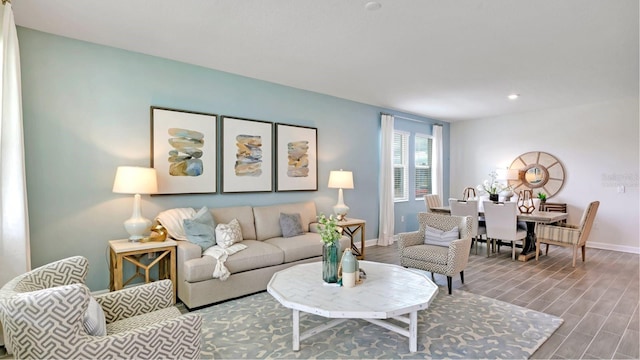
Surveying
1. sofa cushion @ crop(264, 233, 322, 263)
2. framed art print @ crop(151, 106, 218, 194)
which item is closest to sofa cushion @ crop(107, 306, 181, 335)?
sofa cushion @ crop(264, 233, 322, 263)

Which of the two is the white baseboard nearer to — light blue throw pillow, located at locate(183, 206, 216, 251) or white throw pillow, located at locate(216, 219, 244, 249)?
white throw pillow, located at locate(216, 219, 244, 249)

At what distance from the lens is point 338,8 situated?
260 cm

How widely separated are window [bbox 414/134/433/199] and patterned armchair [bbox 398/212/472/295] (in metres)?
3.17

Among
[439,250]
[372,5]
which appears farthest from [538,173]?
[372,5]

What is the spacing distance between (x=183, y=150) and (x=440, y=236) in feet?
10.7

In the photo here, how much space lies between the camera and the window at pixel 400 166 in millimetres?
6738

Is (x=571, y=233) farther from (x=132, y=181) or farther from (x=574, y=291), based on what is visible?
(x=132, y=181)

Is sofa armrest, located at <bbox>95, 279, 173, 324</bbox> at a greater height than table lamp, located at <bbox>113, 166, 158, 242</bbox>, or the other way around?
table lamp, located at <bbox>113, 166, 158, 242</bbox>

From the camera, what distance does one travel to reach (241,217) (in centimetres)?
408

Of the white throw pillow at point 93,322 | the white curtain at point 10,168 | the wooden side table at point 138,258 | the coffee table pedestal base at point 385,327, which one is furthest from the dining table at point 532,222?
the white curtain at point 10,168

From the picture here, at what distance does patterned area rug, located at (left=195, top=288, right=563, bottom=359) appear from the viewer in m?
2.35

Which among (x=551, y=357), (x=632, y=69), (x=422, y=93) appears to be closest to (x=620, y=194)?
(x=632, y=69)

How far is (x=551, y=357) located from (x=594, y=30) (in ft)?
9.29

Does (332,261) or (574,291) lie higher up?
(332,261)
